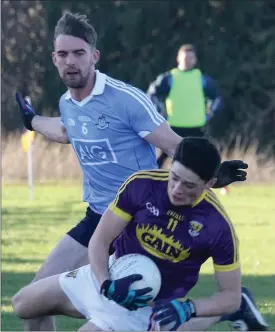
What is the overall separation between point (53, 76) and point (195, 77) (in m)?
10.7

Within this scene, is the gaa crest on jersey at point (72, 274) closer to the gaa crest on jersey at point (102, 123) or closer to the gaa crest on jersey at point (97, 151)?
the gaa crest on jersey at point (97, 151)

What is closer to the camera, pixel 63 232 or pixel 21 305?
pixel 21 305

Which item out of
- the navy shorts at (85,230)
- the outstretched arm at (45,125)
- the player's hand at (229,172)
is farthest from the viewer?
the outstretched arm at (45,125)

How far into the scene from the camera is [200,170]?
5.44 metres

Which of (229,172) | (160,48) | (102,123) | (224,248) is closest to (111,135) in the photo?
(102,123)

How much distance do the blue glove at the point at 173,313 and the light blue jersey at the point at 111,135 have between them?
129 cm

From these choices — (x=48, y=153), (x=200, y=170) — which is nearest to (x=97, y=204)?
(x=200, y=170)

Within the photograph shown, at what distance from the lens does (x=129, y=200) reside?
5.71m

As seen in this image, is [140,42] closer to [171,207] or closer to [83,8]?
[83,8]

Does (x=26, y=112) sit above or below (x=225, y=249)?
above

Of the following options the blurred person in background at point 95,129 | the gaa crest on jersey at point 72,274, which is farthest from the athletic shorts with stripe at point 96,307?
the blurred person in background at point 95,129

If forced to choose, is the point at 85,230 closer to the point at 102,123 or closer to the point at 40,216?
the point at 102,123

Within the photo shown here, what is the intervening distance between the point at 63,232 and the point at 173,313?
7774 mm

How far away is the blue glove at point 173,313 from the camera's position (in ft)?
17.9
